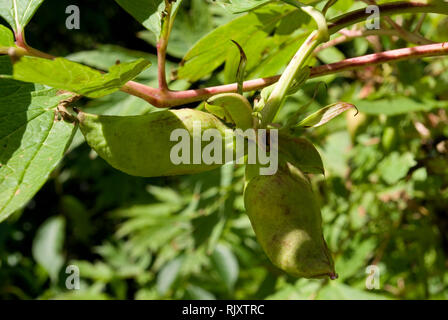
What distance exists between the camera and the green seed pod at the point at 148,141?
0.54 metres

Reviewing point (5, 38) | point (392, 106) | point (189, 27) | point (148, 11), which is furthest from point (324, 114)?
point (189, 27)

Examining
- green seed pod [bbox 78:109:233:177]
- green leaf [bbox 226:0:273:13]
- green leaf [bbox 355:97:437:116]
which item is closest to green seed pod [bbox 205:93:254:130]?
green seed pod [bbox 78:109:233:177]

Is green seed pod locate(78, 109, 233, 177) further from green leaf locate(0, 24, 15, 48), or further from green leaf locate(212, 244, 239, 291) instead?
green leaf locate(212, 244, 239, 291)

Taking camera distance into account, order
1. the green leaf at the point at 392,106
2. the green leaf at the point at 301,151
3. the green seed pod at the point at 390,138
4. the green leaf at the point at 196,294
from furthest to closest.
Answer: the green leaf at the point at 196,294 → the green seed pod at the point at 390,138 → the green leaf at the point at 392,106 → the green leaf at the point at 301,151

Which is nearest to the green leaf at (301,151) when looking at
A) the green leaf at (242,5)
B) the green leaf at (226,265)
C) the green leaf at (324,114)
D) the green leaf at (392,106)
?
the green leaf at (324,114)

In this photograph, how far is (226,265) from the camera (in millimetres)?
1580

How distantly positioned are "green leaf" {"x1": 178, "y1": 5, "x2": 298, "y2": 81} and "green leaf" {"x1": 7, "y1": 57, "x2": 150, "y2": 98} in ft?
0.75

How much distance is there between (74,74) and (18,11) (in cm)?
24

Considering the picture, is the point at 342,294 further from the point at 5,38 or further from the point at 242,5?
the point at 5,38

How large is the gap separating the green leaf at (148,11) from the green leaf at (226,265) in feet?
3.33

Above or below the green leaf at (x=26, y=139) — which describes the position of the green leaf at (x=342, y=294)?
below

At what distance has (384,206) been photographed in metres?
1.40

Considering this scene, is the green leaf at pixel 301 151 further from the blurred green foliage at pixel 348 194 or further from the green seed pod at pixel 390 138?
the green seed pod at pixel 390 138
